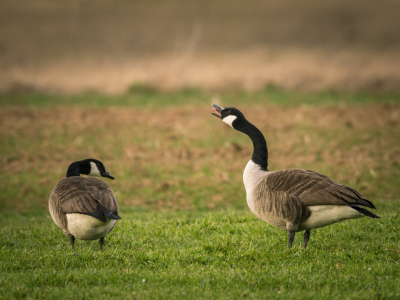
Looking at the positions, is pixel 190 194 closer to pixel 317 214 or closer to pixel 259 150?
pixel 259 150

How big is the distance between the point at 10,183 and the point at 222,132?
Result: 888cm

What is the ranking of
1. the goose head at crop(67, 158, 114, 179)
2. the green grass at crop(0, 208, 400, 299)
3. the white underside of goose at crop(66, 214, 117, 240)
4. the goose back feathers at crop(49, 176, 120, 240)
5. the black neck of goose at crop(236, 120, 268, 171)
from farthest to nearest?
1. the goose head at crop(67, 158, 114, 179)
2. the black neck of goose at crop(236, 120, 268, 171)
3. the white underside of goose at crop(66, 214, 117, 240)
4. the goose back feathers at crop(49, 176, 120, 240)
5. the green grass at crop(0, 208, 400, 299)

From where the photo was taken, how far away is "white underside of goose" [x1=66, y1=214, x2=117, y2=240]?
21.4 ft

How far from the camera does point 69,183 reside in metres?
7.29

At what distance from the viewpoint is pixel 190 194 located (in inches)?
543

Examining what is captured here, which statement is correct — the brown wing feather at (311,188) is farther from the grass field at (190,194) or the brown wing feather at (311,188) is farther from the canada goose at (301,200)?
the grass field at (190,194)

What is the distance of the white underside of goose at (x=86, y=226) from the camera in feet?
21.4

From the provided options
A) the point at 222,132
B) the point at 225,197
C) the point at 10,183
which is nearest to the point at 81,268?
the point at 225,197

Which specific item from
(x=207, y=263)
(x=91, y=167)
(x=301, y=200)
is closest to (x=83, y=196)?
(x=91, y=167)

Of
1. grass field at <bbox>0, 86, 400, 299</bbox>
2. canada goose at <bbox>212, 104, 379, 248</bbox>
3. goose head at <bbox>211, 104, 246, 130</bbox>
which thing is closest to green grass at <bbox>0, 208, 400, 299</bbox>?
grass field at <bbox>0, 86, 400, 299</bbox>

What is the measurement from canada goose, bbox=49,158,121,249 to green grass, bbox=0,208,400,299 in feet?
→ 1.25

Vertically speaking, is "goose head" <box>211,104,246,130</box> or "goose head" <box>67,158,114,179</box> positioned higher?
"goose head" <box>211,104,246,130</box>

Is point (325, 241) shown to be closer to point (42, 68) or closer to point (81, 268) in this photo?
point (81, 268)

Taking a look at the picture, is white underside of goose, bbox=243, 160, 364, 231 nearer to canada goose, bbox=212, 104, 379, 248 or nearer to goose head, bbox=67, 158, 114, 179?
canada goose, bbox=212, 104, 379, 248
